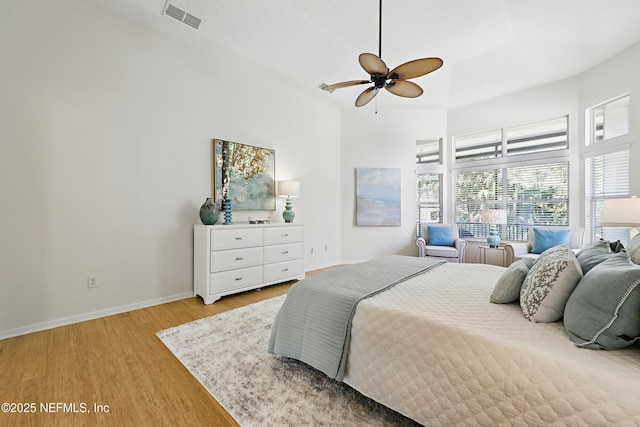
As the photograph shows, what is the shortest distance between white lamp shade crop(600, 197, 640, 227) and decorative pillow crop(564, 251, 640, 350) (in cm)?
249

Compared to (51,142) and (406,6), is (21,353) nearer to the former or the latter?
(51,142)

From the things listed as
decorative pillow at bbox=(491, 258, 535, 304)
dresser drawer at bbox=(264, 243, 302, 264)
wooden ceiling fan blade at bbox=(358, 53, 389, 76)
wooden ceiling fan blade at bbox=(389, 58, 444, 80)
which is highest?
wooden ceiling fan blade at bbox=(358, 53, 389, 76)

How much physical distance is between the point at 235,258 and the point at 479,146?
498 cm

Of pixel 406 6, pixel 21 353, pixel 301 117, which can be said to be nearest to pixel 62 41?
pixel 21 353

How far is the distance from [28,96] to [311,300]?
307cm

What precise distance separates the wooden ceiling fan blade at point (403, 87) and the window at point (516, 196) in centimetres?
343

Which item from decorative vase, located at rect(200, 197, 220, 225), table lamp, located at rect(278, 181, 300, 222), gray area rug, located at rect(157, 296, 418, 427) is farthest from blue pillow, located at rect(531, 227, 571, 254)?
decorative vase, located at rect(200, 197, 220, 225)

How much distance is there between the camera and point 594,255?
1.45 m

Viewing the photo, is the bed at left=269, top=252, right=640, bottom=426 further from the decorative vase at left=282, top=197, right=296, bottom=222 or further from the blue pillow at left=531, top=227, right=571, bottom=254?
the blue pillow at left=531, top=227, right=571, bottom=254

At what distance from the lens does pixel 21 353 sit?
82.0 inches

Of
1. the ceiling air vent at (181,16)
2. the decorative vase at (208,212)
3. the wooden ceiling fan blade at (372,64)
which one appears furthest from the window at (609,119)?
the ceiling air vent at (181,16)

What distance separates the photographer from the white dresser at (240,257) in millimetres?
3203

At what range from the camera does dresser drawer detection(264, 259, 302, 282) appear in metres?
3.78

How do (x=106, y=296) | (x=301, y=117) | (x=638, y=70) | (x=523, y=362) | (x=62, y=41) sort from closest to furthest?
(x=523, y=362)
(x=62, y=41)
(x=106, y=296)
(x=638, y=70)
(x=301, y=117)
